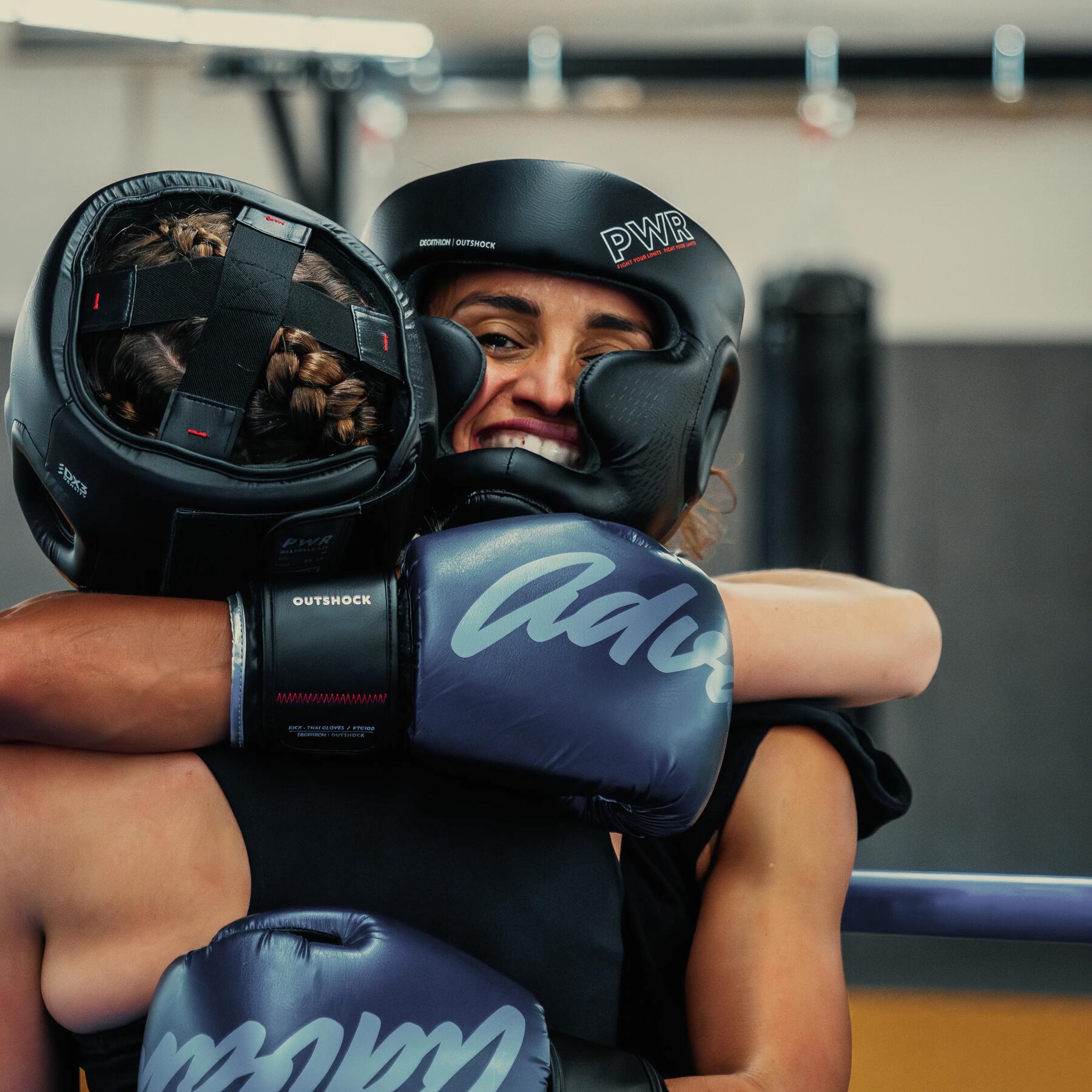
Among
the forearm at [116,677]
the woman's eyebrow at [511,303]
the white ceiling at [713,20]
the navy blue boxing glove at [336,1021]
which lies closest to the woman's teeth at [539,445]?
the woman's eyebrow at [511,303]

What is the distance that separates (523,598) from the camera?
80cm

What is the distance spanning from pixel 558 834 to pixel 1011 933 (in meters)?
0.47

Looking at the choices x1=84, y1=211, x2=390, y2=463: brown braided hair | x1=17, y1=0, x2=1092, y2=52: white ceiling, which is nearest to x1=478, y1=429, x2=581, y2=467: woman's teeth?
x1=84, y1=211, x2=390, y2=463: brown braided hair

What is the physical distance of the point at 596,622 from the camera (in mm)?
802

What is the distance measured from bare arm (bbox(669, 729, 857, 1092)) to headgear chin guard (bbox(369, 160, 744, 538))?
269 millimetres

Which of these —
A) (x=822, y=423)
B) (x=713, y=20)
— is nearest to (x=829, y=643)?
(x=822, y=423)

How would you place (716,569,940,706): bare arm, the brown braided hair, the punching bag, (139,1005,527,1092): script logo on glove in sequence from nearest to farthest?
(139,1005,527,1092): script logo on glove, the brown braided hair, (716,569,940,706): bare arm, the punching bag

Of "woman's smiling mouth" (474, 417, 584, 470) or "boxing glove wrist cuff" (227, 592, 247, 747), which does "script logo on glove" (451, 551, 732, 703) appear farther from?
"woman's smiling mouth" (474, 417, 584, 470)

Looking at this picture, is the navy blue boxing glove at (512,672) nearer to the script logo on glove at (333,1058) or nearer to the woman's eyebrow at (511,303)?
the script logo on glove at (333,1058)

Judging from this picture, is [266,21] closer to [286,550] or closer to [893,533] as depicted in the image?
[893,533]

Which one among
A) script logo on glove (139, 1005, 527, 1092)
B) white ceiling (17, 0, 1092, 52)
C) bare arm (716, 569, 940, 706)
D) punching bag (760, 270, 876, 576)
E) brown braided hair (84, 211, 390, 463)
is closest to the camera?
script logo on glove (139, 1005, 527, 1092)

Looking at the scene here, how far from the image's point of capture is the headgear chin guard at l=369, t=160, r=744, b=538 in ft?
3.44

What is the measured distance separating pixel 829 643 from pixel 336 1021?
52cm

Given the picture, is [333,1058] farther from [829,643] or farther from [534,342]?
[534,342]
